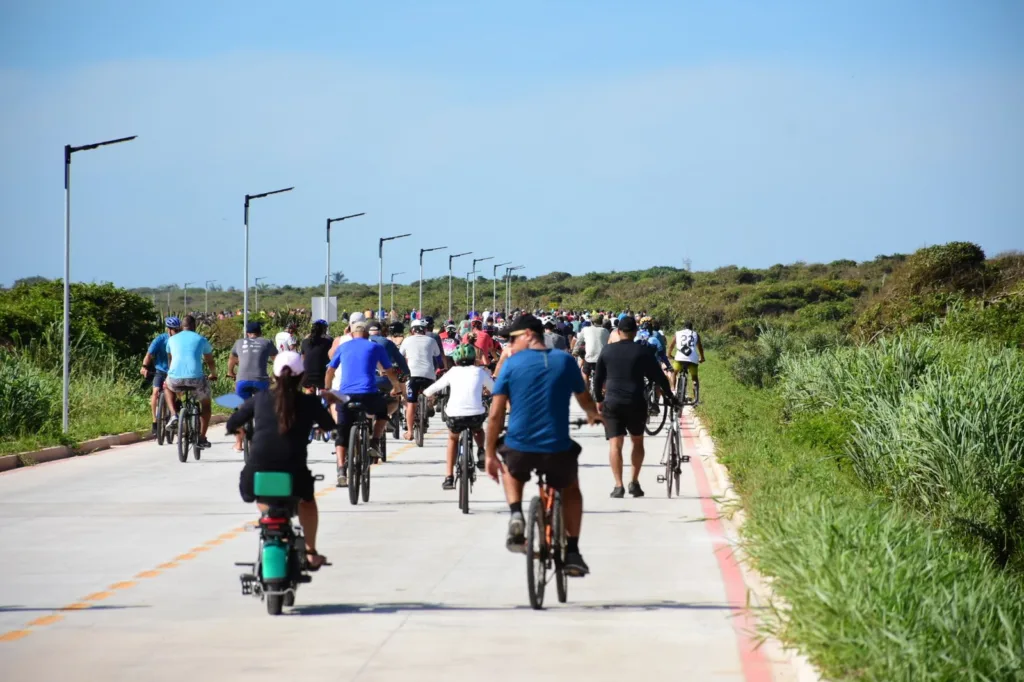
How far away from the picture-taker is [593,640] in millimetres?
9727

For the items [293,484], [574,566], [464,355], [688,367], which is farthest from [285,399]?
[688,367]

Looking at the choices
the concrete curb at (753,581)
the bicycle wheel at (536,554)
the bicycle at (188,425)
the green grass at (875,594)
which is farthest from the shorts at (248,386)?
the bicycle wheel at (536,554)

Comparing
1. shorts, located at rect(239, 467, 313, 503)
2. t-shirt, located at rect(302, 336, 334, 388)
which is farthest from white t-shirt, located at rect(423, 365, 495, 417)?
shorts, located at rect(239, 467, 313, 503)

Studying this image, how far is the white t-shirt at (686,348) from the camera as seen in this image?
31.8 metres

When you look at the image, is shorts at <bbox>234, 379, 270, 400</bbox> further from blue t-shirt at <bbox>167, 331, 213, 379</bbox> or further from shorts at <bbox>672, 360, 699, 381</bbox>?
shorts at <bbox>672, 360, 699, 381</bbox>

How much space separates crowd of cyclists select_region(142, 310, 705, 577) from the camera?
35.1 ft

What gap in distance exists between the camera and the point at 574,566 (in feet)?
35.8

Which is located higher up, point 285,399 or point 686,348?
point 686,348

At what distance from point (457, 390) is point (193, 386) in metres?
6.61

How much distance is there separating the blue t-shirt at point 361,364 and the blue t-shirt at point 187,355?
5.18m

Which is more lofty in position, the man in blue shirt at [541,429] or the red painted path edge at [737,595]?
the man in blue shirt at [541,429]

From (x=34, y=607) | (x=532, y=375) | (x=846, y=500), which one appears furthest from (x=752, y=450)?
(x=34, y=607)

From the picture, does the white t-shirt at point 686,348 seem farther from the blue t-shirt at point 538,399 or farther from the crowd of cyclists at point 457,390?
the blue t-shirt at point 538,399

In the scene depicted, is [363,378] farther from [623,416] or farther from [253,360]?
[253,360]
